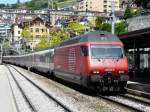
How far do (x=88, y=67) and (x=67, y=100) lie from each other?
2000 millimetres

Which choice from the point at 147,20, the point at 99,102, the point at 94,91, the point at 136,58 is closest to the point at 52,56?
the point at 136,58

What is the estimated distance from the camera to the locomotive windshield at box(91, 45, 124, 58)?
22770 mm

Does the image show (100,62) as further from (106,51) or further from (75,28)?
(75,28)

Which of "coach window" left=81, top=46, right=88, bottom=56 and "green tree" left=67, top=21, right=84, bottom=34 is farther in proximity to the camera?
"green tree" left=67, top=21, right=84, bottom=34

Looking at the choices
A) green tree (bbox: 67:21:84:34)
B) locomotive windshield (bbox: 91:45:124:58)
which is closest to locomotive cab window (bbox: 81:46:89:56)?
locomotive windshield (bbox: 91:45:124:58)

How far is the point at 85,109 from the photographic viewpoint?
57.6 feet

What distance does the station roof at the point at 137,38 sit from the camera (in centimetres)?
2619

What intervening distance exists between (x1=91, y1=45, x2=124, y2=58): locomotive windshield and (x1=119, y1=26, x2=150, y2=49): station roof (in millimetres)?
2826

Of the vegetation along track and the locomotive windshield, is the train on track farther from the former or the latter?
the vegetation along track

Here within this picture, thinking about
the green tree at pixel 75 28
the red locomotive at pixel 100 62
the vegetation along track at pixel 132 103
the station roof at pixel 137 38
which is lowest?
the vegetation along track at pixel 132 103

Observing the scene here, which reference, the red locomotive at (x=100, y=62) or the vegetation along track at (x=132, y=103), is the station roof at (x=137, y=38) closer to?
the red locomotive at (x=100, y=62)

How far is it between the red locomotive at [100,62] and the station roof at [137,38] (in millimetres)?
3007

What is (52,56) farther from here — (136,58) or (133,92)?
(133,92)

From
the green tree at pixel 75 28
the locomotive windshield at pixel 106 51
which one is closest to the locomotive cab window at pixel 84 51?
the locomotive windshield at pixel 106 51
